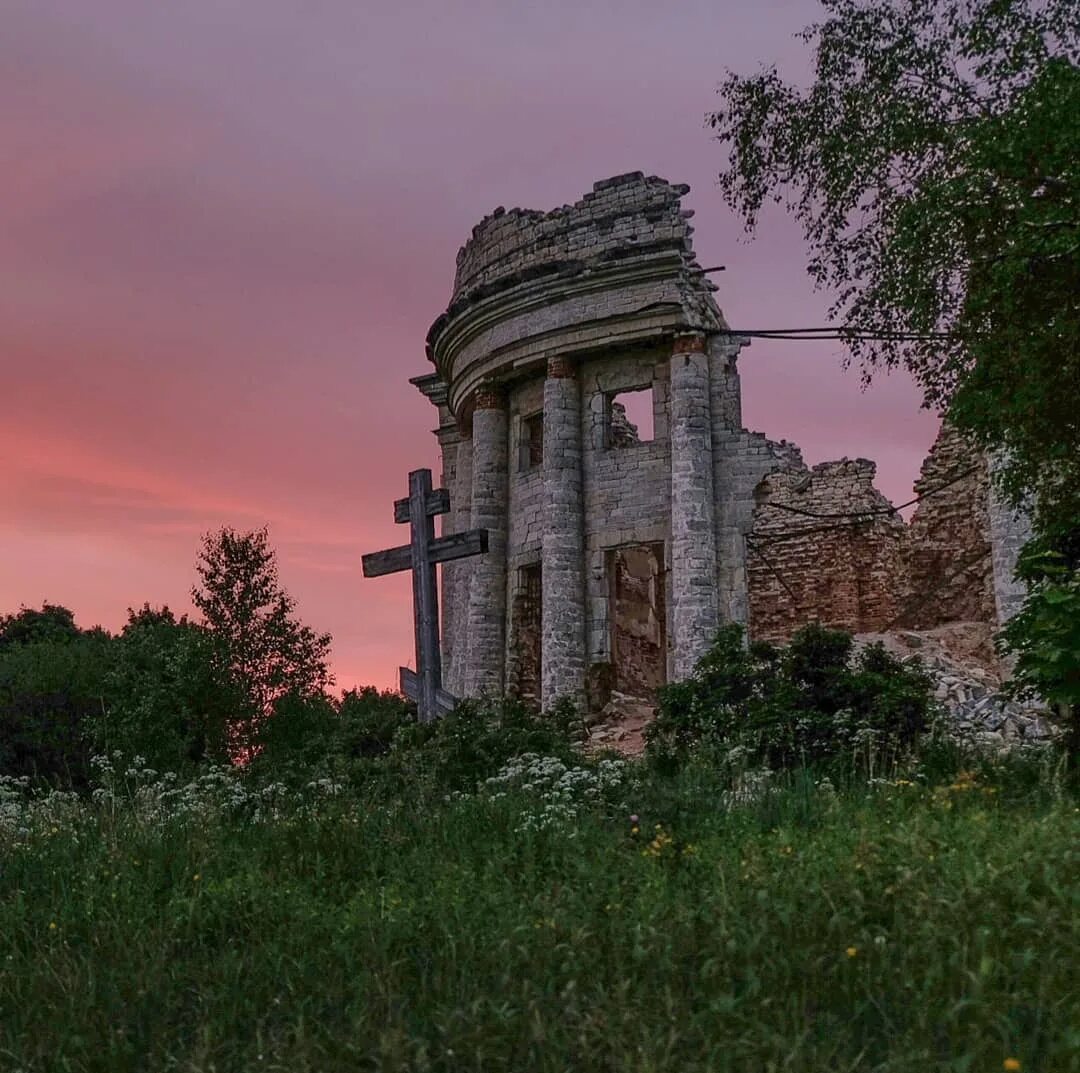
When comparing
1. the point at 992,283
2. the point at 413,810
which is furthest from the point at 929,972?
the point at 992,283

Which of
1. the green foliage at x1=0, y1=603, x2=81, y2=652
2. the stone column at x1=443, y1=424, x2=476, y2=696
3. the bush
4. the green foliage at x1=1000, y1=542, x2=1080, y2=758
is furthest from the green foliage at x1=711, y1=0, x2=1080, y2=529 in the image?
the green foliage at x1=0, y1=603, x2=81, y2=652

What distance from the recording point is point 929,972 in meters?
5.00

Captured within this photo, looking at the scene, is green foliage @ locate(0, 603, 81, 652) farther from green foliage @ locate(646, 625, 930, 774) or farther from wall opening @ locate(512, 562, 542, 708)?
green foliage @ locate(646, 625, 930, 774)

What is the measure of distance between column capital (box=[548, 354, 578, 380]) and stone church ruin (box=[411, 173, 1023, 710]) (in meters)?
0.03

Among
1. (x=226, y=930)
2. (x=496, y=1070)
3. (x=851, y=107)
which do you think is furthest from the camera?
(x=851, y=107)

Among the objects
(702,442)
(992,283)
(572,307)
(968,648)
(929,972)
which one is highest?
(572,307)

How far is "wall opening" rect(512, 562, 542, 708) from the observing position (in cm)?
2517

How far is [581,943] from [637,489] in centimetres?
1865

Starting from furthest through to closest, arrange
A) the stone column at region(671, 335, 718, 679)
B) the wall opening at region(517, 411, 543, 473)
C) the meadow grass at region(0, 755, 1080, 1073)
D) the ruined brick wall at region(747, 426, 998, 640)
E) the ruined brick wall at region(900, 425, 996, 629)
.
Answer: the wall opening at region(517, 411, 543, 473)
the stone column at region(671, 335, 718, 679)
the ruined brick wall at region(747, 426, 998, 640)
the ruined brick wall at region(900, 425, 996, 629)
the meadow grass at region(0, 755, 1080, 1073)

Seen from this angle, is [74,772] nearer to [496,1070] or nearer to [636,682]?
[636,682]

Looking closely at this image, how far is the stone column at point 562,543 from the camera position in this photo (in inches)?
926

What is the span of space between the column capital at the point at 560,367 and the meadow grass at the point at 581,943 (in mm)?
16942

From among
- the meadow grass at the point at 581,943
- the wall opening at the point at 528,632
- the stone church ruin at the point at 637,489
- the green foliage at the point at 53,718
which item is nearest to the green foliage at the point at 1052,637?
the meadow grass at the point at 581,943

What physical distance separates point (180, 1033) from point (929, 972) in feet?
11.8
